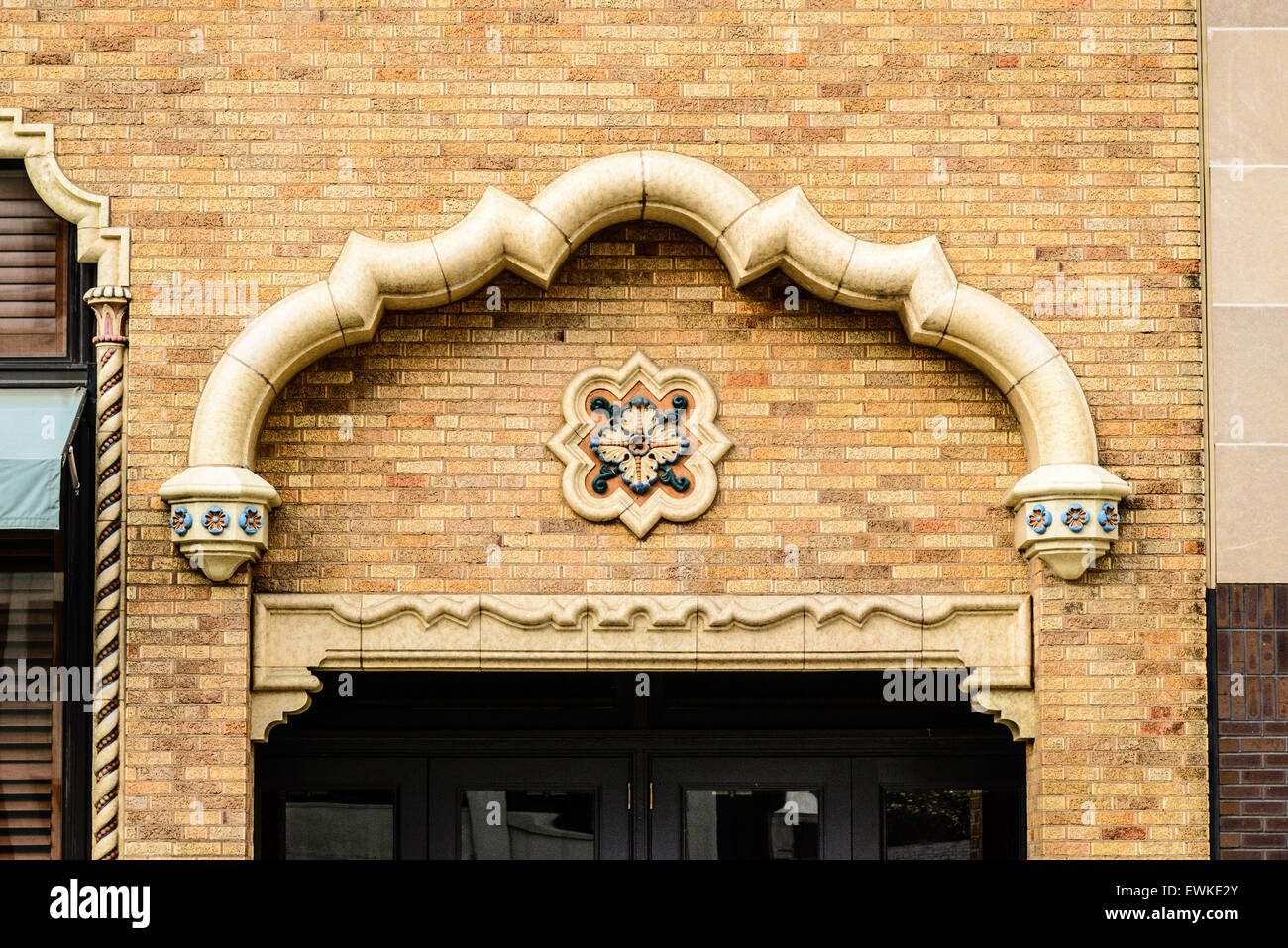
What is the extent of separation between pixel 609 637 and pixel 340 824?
2.41 metres

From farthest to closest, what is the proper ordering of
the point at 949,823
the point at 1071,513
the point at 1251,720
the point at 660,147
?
the point at 949,823 < the point at 660,147 < the point at 1251,720 < the point at 1071,513

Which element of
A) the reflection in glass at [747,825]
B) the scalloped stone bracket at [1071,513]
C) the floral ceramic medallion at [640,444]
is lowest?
the reflection in glass at [747,825]

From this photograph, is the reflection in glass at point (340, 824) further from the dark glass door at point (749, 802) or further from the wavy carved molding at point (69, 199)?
the wavy carved molding at point (69, 199)

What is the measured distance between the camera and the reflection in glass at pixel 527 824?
10.6m

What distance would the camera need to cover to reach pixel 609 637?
934 centimetres

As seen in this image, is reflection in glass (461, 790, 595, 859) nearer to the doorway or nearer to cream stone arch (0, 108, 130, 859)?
the doorway

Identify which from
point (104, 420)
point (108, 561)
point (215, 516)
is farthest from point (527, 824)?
point (104, 420)

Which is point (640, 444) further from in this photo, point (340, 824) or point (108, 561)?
point (340, 824)

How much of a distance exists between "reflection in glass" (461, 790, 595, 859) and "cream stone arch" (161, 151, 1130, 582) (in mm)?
2394

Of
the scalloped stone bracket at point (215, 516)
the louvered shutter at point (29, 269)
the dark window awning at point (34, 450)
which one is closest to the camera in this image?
the dark window awning at point (34, 450)

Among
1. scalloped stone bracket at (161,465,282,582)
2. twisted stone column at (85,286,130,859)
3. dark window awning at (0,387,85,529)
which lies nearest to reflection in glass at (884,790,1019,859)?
scalloped stone bracket at (161,465,282,582)

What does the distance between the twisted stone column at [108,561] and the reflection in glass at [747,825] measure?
3421mm

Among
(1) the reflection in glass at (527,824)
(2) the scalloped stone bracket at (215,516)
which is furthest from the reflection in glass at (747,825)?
(2) the scalloped stone bracket at (215,516)

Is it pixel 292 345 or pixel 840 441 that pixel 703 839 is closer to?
pixel 840 441
